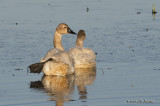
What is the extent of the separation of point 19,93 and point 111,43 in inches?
264

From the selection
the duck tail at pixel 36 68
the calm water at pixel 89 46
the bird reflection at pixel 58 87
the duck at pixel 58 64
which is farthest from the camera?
the duck at pixel 58 64

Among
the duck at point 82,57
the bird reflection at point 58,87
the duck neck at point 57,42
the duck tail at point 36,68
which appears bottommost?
the bird reflection at point 58,87

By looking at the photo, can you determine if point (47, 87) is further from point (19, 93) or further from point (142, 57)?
point (142, 57)

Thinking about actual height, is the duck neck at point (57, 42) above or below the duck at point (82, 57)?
above

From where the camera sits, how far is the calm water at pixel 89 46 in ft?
37.1

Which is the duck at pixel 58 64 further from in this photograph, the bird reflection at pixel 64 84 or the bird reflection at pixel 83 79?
the bird reflection at pixel 83 79

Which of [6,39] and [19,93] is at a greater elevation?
[6,39]

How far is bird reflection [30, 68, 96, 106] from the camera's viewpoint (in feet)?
37.4

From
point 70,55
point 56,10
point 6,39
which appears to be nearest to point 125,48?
point 70,55

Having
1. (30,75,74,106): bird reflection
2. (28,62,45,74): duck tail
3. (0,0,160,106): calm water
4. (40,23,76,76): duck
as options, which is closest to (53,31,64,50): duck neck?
(0,0,160,106): calm water

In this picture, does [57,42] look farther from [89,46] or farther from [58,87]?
[58,87]

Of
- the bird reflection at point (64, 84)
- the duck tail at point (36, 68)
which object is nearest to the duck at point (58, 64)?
the bird reflection at point (64, 84)

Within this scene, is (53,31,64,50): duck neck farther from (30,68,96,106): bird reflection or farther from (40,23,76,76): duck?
(40,23,76,76): duck

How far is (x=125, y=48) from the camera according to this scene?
1708cm
